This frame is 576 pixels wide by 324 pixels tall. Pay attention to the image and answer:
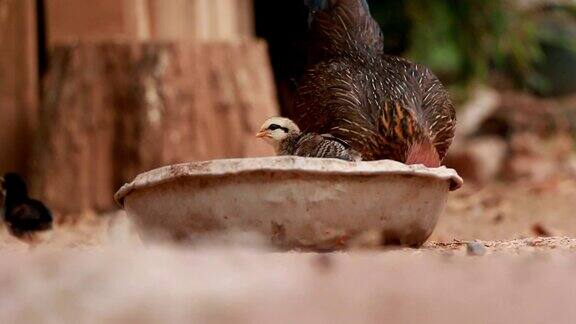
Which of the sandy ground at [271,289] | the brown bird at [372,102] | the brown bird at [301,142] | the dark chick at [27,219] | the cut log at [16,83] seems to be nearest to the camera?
the sandy ground at [271,289]

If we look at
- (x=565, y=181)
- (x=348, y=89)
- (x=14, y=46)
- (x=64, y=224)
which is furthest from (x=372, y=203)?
(x=565, y=181)

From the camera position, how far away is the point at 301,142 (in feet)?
A: 16.0

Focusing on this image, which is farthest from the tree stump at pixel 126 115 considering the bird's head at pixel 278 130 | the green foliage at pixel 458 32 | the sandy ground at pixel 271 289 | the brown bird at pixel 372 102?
the sandy ground at pixel 271 289

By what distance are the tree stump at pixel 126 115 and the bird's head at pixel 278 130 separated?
2.54 meters

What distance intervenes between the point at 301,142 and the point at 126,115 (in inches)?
124

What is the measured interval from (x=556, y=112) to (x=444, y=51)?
204 centimetres

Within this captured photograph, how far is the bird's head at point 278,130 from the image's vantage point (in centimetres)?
516

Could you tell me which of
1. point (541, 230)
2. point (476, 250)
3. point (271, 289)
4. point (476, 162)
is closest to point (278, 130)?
point (476, 250)

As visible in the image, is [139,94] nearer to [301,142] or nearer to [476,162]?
[301,142]

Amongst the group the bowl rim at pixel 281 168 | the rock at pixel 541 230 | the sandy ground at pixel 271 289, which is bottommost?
the rock at pixel 541 230

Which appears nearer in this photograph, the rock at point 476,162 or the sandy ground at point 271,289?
the sandy ground at point 271,289

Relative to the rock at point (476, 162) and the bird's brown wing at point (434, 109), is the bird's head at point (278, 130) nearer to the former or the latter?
the bird's brown wing at point (434, 109)

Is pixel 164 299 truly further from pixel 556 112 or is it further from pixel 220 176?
pixel 556 112

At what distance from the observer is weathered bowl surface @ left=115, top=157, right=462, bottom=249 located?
405 centimetres
